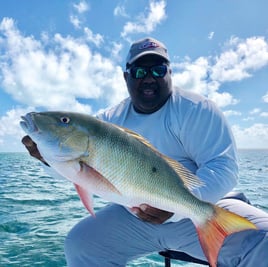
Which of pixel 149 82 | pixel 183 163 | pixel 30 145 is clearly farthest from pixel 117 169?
pixel 149 82

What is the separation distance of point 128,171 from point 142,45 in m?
1.62

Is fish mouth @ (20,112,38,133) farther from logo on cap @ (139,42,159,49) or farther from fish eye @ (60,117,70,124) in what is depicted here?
logo on cap @ (139,42,159,49)

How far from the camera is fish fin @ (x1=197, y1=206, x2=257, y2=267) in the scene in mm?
2037

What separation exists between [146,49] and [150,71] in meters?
0.22

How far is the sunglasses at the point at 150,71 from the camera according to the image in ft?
9.98

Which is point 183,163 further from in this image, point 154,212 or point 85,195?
point 85,195

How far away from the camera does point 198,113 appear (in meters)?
2.81

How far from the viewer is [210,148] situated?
2.62 metres

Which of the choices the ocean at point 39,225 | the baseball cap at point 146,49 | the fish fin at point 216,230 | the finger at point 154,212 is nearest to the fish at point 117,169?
the fish fin at point 216,230

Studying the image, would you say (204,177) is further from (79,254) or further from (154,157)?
(79,254)

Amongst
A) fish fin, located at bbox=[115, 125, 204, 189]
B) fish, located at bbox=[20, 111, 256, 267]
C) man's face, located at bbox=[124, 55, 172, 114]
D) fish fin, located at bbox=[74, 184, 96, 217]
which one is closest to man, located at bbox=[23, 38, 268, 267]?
man's face, located at bbox=[124, 55, 172, 114]

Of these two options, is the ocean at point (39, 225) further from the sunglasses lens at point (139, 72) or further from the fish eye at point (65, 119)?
the fish eye at point (65, 119)

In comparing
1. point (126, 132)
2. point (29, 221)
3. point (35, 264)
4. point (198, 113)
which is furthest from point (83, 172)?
point (29, 221)

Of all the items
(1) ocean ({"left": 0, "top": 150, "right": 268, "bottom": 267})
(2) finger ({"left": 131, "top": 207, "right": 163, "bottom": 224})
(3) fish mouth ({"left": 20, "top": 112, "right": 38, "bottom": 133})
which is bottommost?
(1) ocean ({"left": 0, "top": 150, "right": 268, "bottom": 267})
